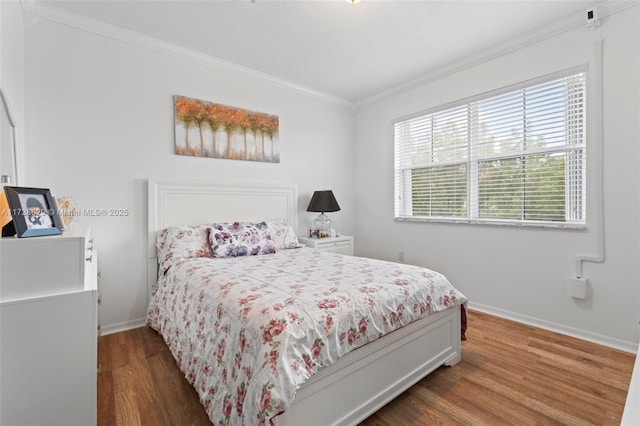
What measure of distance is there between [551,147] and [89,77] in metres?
3.98

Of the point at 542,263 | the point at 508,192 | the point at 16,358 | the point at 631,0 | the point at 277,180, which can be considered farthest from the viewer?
the point at 277,180

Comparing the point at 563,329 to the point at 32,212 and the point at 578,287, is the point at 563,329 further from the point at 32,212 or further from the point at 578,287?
the point at 32,212

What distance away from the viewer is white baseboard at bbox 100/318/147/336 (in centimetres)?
258

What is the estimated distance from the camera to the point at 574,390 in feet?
5.79

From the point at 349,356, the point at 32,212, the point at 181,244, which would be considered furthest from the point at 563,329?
the point at 32,212

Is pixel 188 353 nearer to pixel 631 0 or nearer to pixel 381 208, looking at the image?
pixel 381 208

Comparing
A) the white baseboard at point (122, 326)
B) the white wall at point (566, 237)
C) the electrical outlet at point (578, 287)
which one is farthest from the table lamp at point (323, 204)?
the electrical outlet at point (578, 287)

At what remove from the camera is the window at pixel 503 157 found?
8.34ft

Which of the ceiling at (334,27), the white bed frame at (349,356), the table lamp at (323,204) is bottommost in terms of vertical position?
the white bed frame at (349,356)

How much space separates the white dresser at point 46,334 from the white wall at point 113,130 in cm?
159

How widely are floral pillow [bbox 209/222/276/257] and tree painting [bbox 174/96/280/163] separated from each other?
84cm

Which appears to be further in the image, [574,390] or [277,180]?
[277,180]

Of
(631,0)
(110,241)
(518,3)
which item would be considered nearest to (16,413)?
(110,241)

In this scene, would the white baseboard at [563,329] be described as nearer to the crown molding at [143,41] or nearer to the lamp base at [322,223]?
the lamp base at [322,223]
